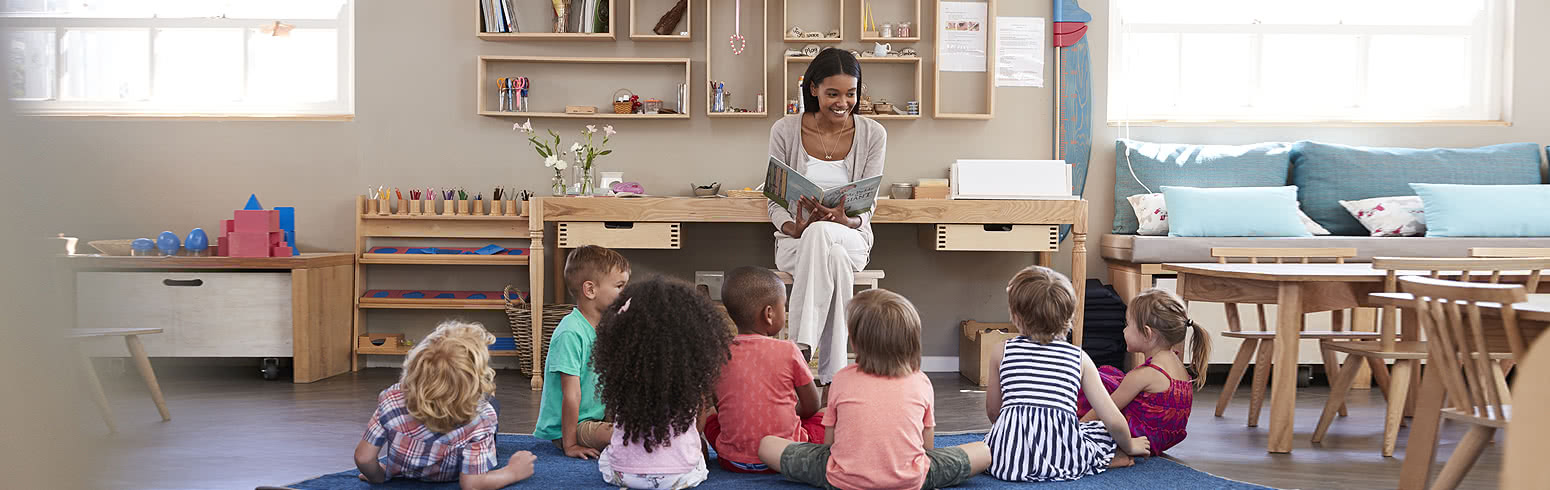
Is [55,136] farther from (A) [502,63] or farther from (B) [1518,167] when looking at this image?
(B) [1518,167]

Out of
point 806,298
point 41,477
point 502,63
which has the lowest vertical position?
point 806,298

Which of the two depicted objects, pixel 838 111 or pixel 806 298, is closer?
pixel 806 298

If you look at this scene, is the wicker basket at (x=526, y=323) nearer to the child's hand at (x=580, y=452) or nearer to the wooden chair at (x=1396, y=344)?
the child's hand at (x=580, y=452)

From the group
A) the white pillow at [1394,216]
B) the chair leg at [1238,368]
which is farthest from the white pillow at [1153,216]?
the chair leg at [1238,368]

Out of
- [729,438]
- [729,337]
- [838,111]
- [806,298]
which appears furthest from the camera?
[838,111]

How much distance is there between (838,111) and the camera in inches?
137

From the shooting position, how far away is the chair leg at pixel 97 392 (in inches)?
11.1

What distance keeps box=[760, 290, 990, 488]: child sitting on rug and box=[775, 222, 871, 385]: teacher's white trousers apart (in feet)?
3.87

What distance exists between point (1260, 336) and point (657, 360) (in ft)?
6.54

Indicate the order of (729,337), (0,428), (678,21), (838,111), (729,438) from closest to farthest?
(0,428), (729,337), (729,438), (838,111), (678,21)

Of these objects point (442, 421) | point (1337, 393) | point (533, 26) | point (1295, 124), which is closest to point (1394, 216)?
point (1295, 124)

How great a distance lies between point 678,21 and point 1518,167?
353cm

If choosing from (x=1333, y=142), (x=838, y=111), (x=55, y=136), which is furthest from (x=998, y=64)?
(x=55, y=136)

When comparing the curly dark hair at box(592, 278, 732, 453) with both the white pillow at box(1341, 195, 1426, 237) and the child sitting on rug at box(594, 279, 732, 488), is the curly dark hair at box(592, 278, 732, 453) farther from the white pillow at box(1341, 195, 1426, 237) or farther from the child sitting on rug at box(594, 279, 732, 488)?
the white pillow at box(1341, 195, 1426, 237)
